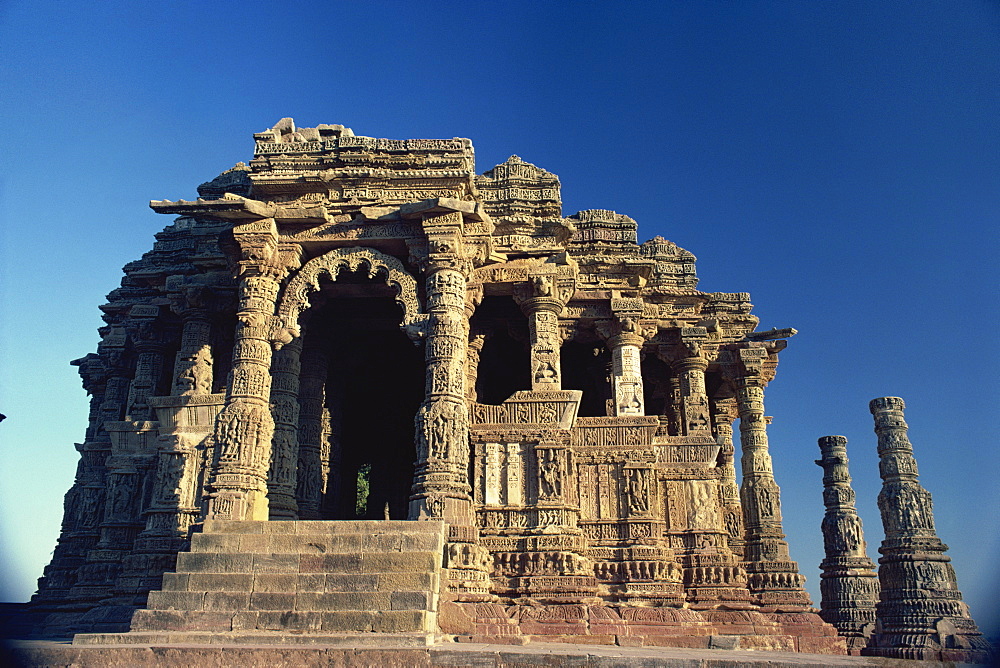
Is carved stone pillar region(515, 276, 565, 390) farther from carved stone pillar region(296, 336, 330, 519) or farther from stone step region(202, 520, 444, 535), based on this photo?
stone step region(202, 520, 444, 535)

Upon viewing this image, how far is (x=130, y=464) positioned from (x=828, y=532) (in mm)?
16194

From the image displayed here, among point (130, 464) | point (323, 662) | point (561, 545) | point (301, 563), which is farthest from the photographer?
point (130, 464)

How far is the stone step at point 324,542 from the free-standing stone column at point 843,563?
11828 mm

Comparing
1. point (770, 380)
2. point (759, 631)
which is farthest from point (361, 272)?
point (770, 380)

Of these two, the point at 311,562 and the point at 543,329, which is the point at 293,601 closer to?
the point at 311,562

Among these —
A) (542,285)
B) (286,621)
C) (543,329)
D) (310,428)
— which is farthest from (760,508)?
Result: (286,621)

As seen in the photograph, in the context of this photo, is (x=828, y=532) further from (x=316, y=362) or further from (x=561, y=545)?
(x=316, y=362)

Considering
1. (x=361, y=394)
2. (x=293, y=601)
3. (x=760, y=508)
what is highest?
(x=361, y=394)

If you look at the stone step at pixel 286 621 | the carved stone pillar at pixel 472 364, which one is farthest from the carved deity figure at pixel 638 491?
the stone step at pixel 286 621

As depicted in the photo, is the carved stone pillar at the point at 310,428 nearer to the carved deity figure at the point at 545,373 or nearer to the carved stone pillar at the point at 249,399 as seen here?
the carved stone pillar at the point at 249,399

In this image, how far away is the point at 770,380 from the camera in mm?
22484

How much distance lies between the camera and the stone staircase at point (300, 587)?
990 centimetres

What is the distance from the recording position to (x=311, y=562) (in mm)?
10891

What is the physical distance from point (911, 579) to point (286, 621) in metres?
10.6
